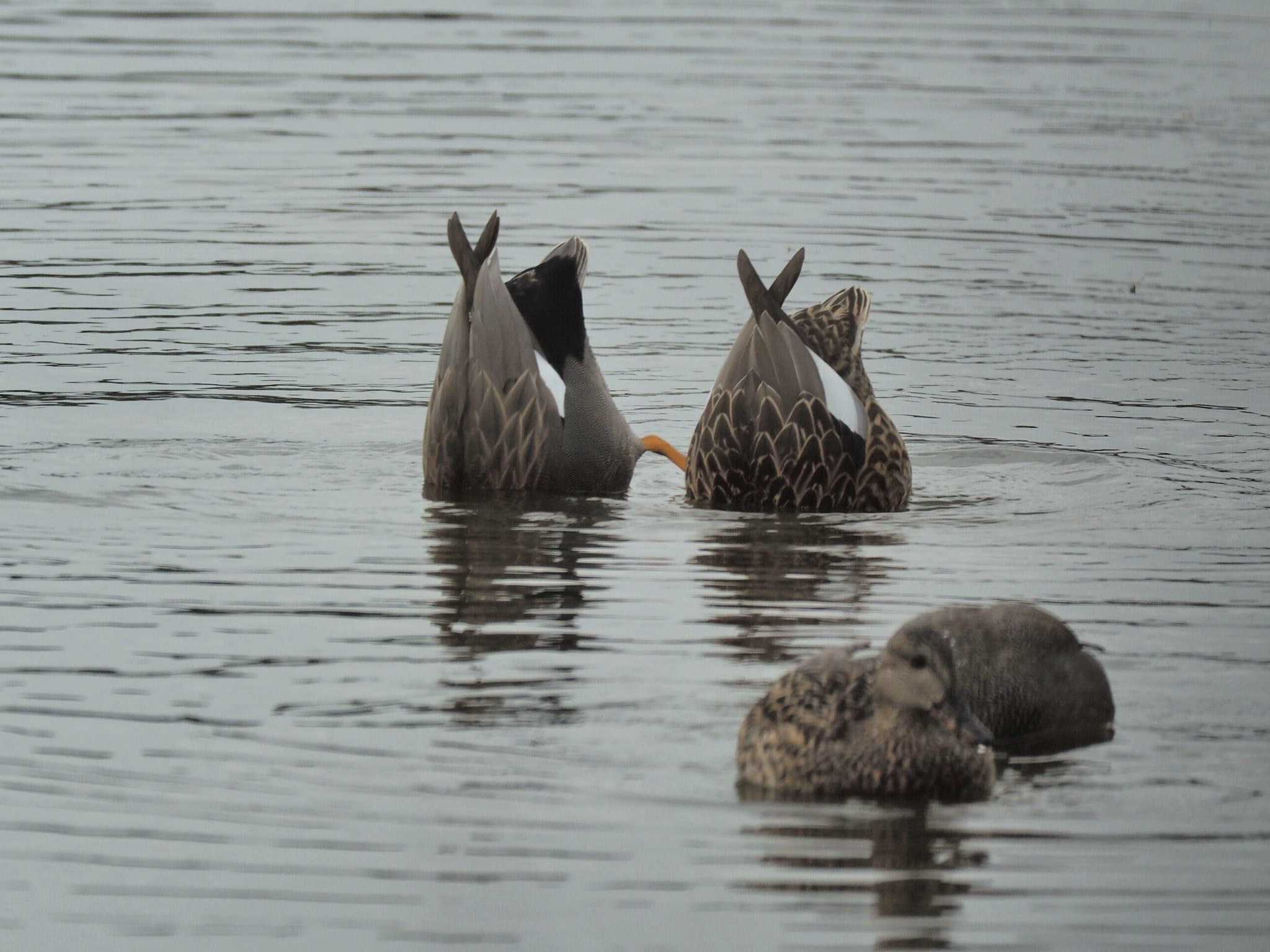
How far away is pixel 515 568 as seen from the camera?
8820 mm

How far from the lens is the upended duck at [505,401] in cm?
1015

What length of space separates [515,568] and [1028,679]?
252 centimetres

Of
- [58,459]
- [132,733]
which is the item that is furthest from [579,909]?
[58,459]

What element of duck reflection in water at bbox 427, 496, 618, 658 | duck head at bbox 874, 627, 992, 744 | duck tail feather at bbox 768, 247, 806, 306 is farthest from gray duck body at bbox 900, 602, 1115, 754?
duck tail feather at bbox 768, 247, 806, 306

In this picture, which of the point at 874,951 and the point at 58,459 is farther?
the point at 58,459

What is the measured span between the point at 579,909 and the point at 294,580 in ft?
10.5

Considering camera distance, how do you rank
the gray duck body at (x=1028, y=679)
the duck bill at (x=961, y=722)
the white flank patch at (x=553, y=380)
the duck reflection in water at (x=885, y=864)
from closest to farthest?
the duck reflection in water at (x=885, y=864)
the duck bill at (x=961, y=722)
the gray duck body at (x=1028, y=679)
the white flank patch at (x=553, y=380)

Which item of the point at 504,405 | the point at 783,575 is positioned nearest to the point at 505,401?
the point at 504,405

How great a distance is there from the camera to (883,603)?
8203mm

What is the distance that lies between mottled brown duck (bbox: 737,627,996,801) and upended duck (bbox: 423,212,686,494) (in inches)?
156

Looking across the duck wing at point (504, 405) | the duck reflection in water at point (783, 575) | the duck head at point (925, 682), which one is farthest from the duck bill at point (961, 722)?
the duck wing at point (504, 405)

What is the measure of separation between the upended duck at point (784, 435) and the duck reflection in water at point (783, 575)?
15 cm

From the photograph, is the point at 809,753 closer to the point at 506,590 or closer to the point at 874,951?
the point at 874,951

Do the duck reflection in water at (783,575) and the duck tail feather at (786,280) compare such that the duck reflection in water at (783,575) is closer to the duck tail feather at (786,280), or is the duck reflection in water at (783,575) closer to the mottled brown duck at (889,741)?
the duck tail feather at (786,280)
